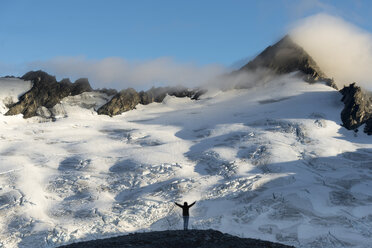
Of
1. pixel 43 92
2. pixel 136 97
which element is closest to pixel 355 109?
pixel 136 97

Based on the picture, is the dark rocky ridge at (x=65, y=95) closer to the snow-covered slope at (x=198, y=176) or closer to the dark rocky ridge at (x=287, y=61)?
the snow-covered slope at (x=198, y=176)

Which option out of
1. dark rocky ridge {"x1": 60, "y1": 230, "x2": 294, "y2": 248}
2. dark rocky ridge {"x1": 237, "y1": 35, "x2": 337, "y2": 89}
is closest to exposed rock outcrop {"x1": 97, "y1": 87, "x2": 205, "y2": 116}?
dark rocky ridge {"x1": 237, "y1": 35, "x2": 337, "y2": 89}

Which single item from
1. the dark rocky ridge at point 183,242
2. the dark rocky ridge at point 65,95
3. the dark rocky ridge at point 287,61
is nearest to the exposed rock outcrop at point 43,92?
the dark rocky ridge at point 65,95

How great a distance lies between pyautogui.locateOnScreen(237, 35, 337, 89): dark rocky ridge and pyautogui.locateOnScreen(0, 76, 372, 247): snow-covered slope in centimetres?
2349

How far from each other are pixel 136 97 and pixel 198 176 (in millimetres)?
69492

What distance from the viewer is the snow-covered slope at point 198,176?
47688mm

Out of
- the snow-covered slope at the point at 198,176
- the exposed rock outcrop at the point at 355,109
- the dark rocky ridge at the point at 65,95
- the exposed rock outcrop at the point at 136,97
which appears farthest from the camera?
the exposed rock outcrop at the point at 136,97

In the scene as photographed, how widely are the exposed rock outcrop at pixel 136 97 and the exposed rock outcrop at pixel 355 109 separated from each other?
47707 millimetres

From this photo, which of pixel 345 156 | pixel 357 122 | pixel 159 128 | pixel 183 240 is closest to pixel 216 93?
pixel 159 128

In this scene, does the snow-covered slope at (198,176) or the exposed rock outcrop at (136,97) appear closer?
the snow-covered slope at (198,176)

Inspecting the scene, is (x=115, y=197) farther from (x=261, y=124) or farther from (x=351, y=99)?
(x=351, y=99)

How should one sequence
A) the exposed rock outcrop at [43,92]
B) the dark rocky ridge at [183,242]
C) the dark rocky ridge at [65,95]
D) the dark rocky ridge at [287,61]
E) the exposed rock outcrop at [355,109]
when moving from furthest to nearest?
the dark rocky ridge at [287,61] < the dark rocky ridge at [65,95] < the exposed rock outcrop at [43,92] < the exposed rock outcrop at [355,109] < the dark rocky ridge at [183,242]

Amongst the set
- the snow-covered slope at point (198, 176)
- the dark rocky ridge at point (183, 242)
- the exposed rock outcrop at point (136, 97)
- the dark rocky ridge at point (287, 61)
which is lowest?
the snow-covered slope at point (198, 176)

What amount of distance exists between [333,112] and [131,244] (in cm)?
8158
